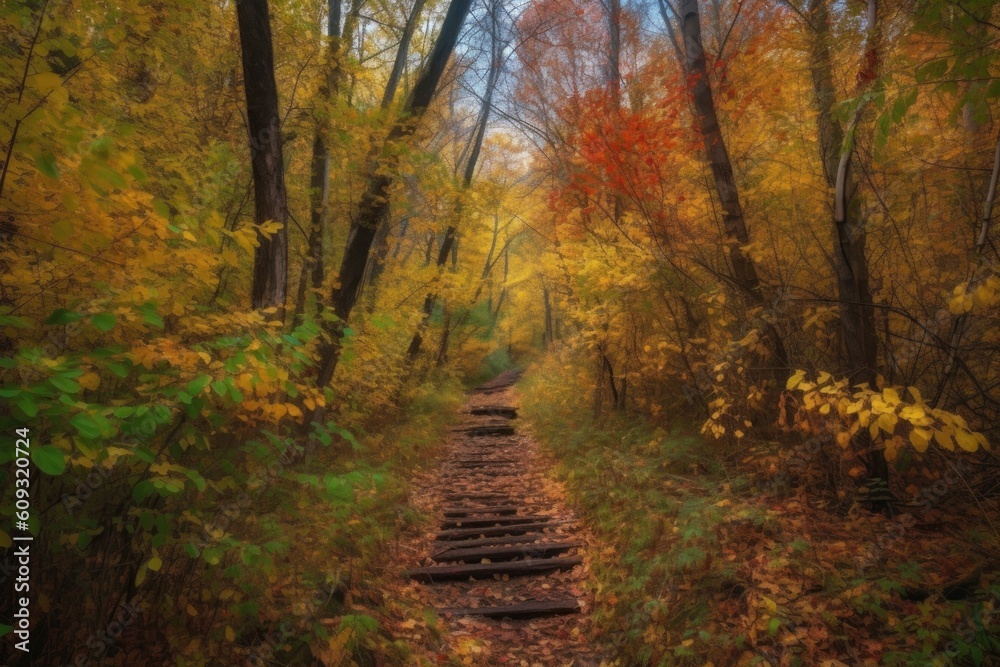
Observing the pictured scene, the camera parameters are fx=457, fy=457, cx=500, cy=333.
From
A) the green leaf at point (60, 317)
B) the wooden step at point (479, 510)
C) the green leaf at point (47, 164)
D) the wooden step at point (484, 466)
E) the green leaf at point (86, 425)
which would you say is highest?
the green leaf at point (47, 164)

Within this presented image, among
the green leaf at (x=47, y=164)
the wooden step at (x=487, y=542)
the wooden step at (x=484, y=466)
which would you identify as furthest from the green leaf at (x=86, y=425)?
the wooden step at (x=484, y=466)

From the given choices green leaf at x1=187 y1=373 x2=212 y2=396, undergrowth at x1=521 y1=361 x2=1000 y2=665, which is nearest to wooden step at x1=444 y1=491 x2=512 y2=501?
undergrowth at x1=521 y1=361 x2=1000 y2=665

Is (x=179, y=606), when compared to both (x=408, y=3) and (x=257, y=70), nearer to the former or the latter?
(x=257, y=70)

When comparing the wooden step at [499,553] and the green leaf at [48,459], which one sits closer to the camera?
the green leaf at [48,459]

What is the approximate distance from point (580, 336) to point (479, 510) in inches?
168

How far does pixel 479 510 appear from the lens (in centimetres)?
694

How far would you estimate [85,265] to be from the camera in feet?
7.64

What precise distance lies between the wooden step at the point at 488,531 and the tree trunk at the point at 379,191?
2648 millimetres

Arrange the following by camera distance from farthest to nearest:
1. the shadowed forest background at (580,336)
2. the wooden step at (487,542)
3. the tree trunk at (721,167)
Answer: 1. the wooden step at (487,542)
2. the tree trunk at (721,167)
3. the shadowed forest background at (580,336)

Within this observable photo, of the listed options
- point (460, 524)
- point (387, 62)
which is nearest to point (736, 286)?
point (460, 524)

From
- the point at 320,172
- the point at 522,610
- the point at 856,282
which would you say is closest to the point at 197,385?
the point at 522,610

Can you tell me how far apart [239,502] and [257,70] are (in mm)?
4031

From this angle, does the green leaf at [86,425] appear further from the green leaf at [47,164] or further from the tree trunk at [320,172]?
the tree trunk at [320,172]

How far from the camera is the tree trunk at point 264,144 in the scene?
443 cm
